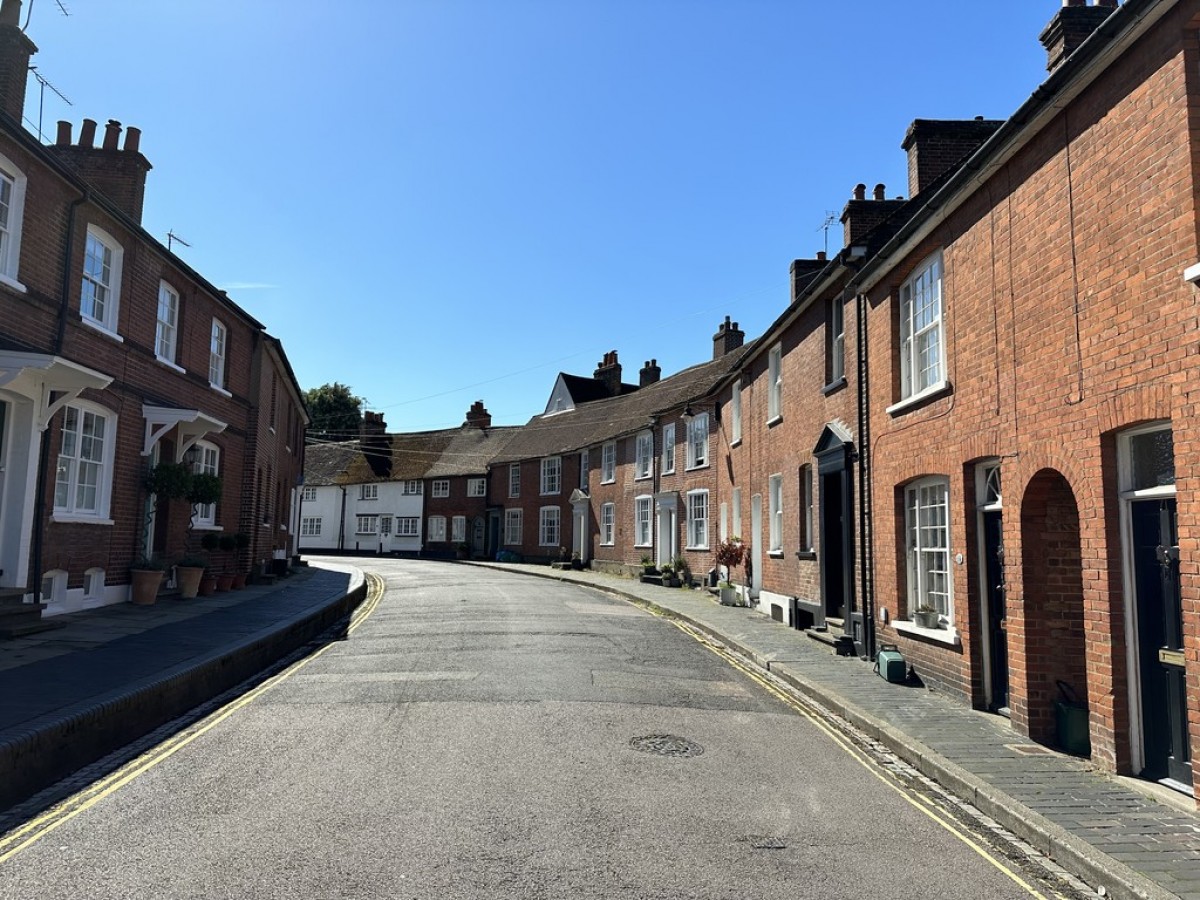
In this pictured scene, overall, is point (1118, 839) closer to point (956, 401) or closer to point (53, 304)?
point (956, 401)

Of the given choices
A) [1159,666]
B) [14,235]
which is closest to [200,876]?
[1159,666]

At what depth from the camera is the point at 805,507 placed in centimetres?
1634

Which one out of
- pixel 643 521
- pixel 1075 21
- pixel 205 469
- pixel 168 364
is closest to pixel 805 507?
pixel 1075 21

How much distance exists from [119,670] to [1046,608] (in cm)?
949

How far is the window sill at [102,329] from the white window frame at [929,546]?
13.0 meters

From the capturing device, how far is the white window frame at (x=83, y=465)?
13.3 m

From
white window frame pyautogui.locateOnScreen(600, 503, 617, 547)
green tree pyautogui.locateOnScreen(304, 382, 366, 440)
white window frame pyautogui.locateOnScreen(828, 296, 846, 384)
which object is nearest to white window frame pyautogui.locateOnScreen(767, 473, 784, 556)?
white window frame pyautogui.locateOnScreen(828, 296, 846, 384)

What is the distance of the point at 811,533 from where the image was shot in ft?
52.6

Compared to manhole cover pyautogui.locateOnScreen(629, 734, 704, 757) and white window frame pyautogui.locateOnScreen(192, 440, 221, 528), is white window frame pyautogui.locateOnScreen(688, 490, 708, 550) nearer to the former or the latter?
white window frame pyautogui.locateOnScreen(192, 440, 221, 528)

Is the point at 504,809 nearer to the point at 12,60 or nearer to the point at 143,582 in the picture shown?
the point at 143,582

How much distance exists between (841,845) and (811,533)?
1115 centimetres

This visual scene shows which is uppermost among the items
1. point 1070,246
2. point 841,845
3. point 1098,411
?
point 1070,246

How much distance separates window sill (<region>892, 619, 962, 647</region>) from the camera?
9.40 m

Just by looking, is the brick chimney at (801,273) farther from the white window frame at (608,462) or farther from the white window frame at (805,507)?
the white window frame at (608,462)
